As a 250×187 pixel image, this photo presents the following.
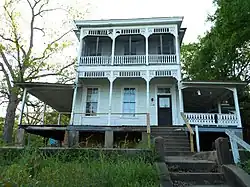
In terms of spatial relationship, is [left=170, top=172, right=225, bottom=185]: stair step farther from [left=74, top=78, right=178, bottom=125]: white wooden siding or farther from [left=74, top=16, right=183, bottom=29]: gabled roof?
[left=74, top=16, right=183, bottom=29]: gabled roof

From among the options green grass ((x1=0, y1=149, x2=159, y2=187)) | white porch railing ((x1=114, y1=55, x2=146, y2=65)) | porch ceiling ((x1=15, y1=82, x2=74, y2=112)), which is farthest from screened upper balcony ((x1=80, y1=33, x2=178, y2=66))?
green grass ((x1=0, y1=149, x2=159, y2=187))

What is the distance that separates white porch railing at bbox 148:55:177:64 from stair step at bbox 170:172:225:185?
9.71 metres

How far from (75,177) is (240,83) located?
1133 centimetres

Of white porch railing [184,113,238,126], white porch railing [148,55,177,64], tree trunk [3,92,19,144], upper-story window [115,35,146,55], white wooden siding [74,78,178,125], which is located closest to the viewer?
white porch railing [184,113,238,126]

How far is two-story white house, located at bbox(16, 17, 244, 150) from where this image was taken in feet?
44.1

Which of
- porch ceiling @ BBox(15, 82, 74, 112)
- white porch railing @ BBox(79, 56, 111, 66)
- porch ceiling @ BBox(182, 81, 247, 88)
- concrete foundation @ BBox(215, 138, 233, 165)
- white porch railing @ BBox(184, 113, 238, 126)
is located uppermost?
white porch railing @ BBox(79, 56, 111, 66)

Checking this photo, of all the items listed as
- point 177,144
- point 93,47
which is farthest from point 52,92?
point 177,144

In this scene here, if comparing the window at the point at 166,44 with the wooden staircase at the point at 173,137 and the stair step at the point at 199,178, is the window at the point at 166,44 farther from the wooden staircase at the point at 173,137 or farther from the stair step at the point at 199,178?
the stair step at the point at 199,178

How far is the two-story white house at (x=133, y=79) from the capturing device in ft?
44.1

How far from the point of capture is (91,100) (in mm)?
14406

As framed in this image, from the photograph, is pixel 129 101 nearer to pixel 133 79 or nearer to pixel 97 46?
pixel 133 79

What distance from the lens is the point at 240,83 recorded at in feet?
40.2

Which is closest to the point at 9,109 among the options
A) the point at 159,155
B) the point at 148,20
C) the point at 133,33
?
the point at 133,33

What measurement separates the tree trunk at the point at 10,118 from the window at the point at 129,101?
9.49 m
